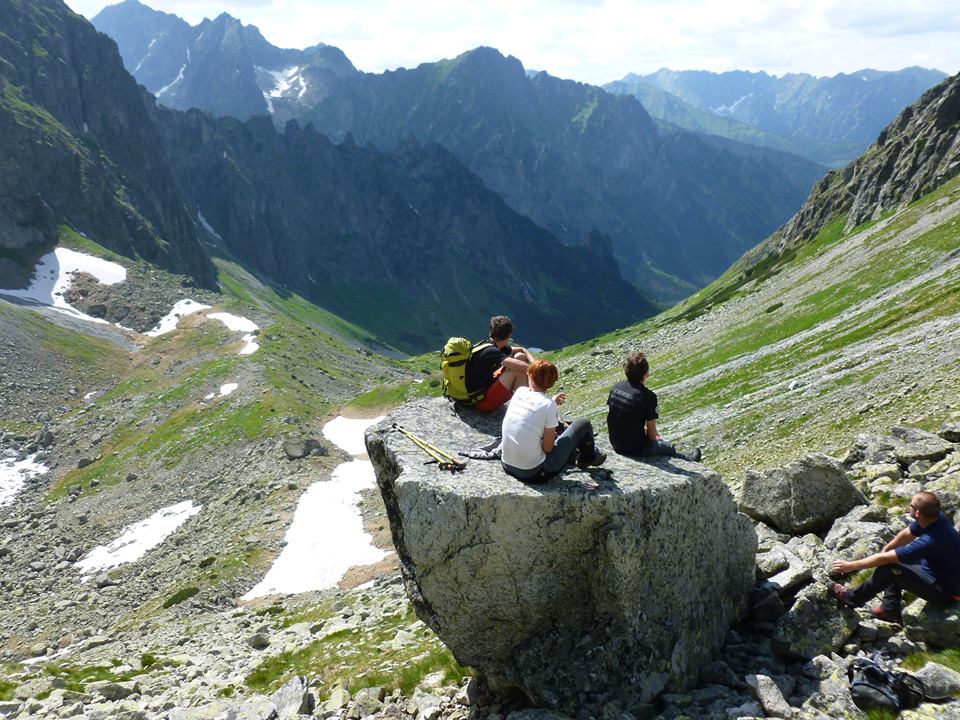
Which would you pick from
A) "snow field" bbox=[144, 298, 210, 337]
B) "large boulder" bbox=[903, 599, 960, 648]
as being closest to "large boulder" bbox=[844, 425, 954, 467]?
"large boulder" bbox=[903, 599, 960, 648]

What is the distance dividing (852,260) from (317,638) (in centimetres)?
6802

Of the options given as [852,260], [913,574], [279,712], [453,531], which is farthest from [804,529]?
[852,260]

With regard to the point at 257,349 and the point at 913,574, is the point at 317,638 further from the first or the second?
the point at 257,349

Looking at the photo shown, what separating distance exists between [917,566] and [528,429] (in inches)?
298

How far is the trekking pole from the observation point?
13.9m

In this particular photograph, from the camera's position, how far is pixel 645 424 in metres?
15.3

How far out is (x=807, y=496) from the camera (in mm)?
17391

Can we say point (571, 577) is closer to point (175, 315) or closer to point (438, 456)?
point (438, 456)

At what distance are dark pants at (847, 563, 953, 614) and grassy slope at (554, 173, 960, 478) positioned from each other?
1269 centimetres

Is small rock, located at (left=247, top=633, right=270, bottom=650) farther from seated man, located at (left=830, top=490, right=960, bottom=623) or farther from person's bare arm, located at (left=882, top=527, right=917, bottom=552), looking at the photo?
person's bare arm, located at (left=882, top=527, right=917, bottom=552)

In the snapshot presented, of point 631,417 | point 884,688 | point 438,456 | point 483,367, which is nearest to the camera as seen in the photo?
point 884,688

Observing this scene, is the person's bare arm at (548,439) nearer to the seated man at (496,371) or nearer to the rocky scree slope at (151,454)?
the seated man at (496,371)

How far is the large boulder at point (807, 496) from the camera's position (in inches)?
668

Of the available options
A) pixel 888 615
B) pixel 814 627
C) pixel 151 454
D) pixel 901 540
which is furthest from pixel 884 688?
pixel 151 454
